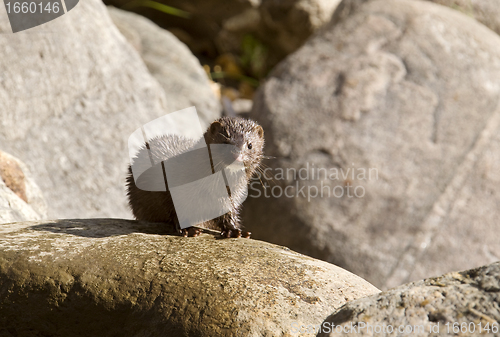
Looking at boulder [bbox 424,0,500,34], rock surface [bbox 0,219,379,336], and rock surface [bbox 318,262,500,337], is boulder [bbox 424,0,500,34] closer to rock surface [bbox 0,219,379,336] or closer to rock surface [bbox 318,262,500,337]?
rock surface [bbox 0,219,379,336]

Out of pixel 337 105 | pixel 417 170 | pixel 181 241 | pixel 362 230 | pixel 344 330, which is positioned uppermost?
pixel 344 330

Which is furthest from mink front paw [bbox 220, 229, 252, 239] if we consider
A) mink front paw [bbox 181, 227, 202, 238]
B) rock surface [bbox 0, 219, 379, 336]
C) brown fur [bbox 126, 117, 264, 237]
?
rock surface [bbox 0, 219, 379, 336]

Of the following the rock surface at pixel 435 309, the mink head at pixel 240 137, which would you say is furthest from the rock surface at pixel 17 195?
the rock surface at pixel 435 309

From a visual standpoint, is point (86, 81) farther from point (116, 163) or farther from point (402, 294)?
point (402, 294)

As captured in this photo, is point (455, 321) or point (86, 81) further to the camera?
point (86, 81)

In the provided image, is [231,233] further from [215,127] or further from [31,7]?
[31,7]

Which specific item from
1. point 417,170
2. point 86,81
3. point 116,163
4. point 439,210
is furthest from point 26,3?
point 439,210
